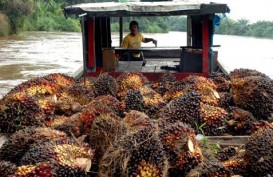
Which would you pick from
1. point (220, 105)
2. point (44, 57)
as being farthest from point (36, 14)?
point (220, 105)

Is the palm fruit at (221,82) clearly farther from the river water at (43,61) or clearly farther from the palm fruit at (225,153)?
the river water at (43,61)

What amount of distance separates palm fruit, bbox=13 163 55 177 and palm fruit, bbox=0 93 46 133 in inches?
44.6

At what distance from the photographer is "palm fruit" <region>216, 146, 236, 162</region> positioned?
8.70 feet

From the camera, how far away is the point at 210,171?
7.09 ft

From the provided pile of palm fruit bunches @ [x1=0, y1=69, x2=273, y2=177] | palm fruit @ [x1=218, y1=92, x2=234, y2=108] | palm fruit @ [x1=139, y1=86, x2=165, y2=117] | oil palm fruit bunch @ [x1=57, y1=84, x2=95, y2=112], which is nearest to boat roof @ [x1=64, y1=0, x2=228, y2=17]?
pile of palm fruit bunches @ [x1=0, y1=69, x2=273, y2=177]

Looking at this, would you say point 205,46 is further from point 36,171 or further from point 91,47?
point 36,171

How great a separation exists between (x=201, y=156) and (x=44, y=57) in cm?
2193

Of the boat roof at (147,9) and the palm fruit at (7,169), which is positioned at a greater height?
the boat roof at (147,9)

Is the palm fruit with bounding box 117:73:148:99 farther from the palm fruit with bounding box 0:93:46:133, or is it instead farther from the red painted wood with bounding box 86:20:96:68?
the red painted wood with bounding box 86:20:96:68

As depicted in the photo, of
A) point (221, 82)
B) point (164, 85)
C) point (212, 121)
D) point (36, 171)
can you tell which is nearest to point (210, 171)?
point (36, 171)

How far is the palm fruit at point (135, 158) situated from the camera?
2.02 m

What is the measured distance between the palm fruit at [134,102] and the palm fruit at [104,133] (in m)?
0.96

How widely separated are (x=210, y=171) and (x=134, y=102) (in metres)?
1.45

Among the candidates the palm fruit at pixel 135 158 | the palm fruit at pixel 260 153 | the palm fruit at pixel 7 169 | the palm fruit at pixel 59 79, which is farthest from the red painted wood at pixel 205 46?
the palm fruit at pixel 7 169
